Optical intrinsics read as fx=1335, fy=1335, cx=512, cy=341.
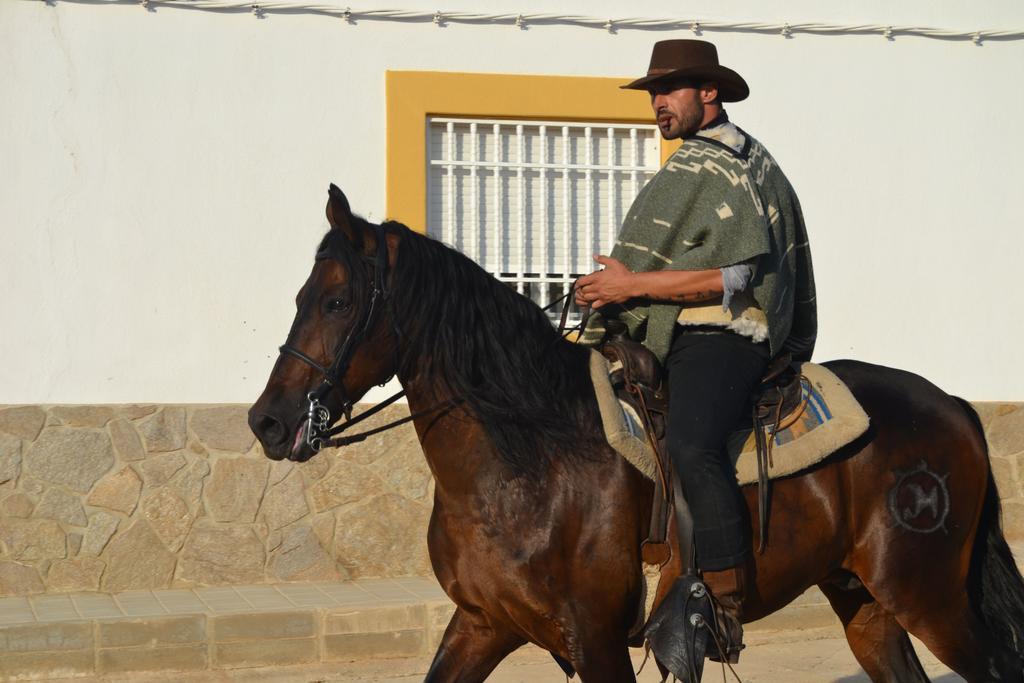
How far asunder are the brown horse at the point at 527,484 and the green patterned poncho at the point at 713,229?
0.34m

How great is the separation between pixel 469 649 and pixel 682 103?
6.40ft

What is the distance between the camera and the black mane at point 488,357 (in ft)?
13.6

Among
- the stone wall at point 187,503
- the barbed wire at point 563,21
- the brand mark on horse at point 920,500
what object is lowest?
the stone wall at point 187,503

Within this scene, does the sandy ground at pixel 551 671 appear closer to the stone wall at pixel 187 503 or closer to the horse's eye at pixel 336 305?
the stone wall at pixel 187 503

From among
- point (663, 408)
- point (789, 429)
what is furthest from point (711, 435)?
point (789, 429)

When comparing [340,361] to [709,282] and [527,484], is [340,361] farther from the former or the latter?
[709,282]

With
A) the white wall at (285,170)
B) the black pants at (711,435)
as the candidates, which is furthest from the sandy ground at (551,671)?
the black pants at (711,435)

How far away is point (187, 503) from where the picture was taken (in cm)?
807

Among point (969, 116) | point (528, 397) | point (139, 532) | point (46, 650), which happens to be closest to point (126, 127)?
point (139, 532)

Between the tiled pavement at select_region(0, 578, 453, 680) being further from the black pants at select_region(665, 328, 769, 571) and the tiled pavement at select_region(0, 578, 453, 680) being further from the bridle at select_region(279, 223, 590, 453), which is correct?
the black pants at select_region(665, 328, 769, 571)

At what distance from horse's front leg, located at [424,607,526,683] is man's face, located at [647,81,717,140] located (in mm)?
1768

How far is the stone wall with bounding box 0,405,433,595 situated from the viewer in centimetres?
787

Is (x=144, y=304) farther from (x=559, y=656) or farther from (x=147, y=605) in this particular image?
(x=559, y=656)

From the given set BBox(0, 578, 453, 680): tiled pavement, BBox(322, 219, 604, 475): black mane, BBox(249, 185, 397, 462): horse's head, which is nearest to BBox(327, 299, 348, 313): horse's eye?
BBox(249, 185, 397, 462): horse's head
